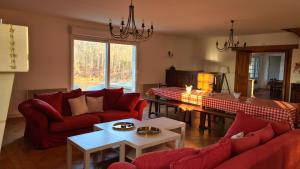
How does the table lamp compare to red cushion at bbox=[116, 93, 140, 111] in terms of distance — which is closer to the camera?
the table lamp

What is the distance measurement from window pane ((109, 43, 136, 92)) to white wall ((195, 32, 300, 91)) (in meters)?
3.10

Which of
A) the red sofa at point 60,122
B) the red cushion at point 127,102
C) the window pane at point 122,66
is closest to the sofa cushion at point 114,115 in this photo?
the red sofa at point 60,122

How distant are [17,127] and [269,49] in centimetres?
717

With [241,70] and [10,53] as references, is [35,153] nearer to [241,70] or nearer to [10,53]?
[10,53]

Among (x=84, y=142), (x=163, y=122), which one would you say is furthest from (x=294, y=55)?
(x=84, y=142)

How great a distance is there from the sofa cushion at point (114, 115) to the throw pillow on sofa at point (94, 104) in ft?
0.50

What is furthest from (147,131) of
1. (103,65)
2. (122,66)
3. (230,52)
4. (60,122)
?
(230,52)

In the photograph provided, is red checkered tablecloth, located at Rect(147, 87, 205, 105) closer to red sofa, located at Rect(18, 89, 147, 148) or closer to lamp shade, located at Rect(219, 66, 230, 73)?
red sofa, located at Rect(18, 89, 147, 148)

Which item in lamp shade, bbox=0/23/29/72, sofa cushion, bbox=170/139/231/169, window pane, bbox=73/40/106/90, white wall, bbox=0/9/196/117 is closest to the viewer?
lamp shade, bbox=0/23/29/72

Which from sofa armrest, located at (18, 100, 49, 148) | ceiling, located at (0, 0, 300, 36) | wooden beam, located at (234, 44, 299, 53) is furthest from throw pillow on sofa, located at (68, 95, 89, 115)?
wooden beam, located at (234, 44, 299, 53)

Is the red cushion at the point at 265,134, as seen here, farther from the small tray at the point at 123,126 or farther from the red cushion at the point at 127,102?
the red cushion at the point at 127,102

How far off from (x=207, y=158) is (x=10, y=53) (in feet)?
3.99

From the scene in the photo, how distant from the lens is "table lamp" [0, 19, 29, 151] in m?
0.94

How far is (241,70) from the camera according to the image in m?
7.86
